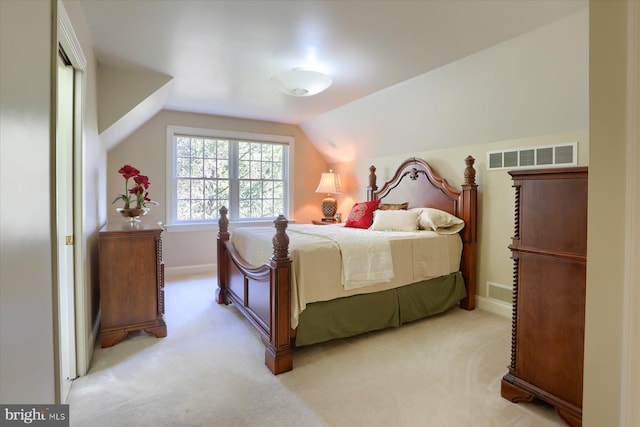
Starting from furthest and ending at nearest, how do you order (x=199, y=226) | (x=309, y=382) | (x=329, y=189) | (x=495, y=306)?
(x=329, y=189)
(x=199, y=226)
(x=495, y=306)
(x=309, y=382)

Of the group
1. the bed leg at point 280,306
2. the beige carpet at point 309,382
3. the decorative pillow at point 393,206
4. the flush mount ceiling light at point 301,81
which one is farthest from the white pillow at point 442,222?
the bed leg at point 280,306

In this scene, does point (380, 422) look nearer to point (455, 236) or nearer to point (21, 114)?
point (21, 114)

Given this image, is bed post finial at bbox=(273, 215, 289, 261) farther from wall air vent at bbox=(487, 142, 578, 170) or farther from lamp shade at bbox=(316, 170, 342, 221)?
lamp shade at bbox=(316, 170, 342, 221)

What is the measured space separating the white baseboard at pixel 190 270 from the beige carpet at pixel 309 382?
1943 millimetres

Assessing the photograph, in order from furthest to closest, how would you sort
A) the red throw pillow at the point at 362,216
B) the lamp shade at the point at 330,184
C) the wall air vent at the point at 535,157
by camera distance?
the lamp shade at the point at 330,184 → the red throw pillow at the point at 362,216 → the wall air vent at the point at 535,157

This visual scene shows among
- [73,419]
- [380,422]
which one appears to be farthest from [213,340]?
[380,422]

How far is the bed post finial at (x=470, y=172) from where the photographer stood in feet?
11.1

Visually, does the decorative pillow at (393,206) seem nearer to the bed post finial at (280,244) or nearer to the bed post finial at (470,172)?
the bed post finial at (470,172)

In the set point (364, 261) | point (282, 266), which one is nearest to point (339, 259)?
point (364, 261)

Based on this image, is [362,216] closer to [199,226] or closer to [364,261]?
[364,261]

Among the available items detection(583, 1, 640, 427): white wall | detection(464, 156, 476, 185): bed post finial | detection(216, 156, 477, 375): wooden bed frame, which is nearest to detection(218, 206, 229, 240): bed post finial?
detection(216, 156, 477, 375): wooden bed frame

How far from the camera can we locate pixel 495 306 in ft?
11.0

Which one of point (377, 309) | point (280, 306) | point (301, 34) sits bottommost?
point (377, 309)

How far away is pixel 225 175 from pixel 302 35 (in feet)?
10.3
